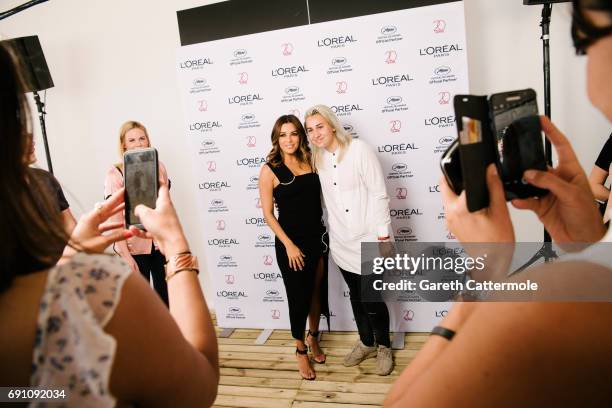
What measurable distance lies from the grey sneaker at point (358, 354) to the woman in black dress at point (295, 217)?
0.19 m

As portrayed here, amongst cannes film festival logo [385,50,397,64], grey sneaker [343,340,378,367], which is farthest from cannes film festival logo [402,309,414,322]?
cannes film festival logo [385,50,397,64]

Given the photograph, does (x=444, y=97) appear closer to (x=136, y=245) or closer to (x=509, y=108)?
(x=509, y=108)

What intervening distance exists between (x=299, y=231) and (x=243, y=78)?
1225 millimetres

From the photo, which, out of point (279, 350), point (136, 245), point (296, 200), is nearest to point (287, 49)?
point (296, 200)

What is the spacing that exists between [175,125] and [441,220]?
98.5 inches

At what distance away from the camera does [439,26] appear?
257cm

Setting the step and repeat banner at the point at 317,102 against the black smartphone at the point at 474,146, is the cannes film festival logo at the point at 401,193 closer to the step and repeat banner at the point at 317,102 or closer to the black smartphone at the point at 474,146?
the step and repeat banner at the point at 317,102

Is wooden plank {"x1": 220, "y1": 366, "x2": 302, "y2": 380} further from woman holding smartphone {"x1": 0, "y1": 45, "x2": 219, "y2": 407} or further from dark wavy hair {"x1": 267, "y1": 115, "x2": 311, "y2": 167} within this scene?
woman holding smartphone {"x1": 0, "y1": 45, "x2": 219, "y2": 407}

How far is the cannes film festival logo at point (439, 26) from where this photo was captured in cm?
256

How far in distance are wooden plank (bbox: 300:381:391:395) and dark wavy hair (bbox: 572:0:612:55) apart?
89.6 inches

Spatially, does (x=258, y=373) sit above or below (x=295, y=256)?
below

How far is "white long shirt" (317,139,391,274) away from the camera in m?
2.62

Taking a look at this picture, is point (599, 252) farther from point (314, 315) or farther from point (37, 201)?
point (314, 315)

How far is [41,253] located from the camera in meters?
0.61
